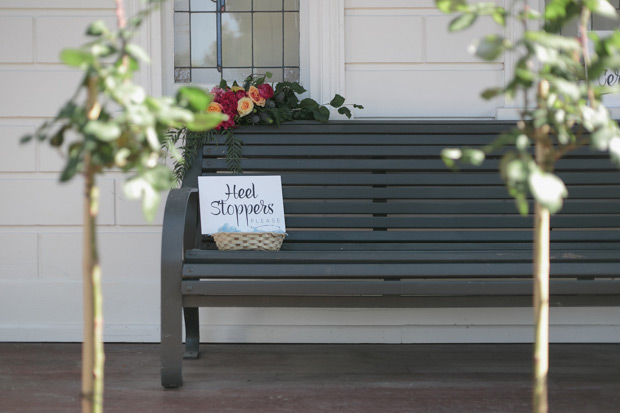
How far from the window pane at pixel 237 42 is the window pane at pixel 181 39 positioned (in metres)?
0.18

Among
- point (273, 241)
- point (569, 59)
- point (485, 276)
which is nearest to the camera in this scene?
point (569, 59)

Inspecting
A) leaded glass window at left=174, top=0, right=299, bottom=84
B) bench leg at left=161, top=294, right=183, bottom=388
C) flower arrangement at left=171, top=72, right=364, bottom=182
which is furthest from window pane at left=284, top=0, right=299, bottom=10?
bench leg at left=161, top=294, right=183, bottom=388

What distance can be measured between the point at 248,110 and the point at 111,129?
2.24 m

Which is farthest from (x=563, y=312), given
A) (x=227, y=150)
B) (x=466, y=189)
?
(x=227, y=150)

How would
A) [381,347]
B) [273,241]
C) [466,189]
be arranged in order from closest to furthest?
[273,241], [466,189], [381,347]

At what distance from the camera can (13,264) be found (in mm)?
3689

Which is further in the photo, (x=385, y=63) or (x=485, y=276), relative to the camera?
(x=385, y=63)

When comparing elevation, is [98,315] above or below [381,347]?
above

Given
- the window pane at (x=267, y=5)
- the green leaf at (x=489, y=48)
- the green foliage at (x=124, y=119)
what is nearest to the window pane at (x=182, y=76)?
the window pane at (x=267, y=5)

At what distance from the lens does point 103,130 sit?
3.86ft

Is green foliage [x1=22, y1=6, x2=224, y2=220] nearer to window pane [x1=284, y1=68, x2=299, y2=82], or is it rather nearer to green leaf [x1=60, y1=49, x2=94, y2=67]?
green leaf [x1=60, y1=49, x2=94, y2=67]

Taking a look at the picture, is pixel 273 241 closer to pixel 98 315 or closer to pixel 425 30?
pixel 425 30

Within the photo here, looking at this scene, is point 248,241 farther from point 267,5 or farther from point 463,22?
point 463,22

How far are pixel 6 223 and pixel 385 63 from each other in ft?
Result: 6.35
